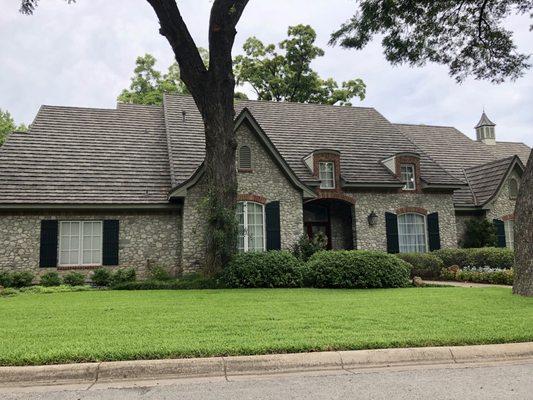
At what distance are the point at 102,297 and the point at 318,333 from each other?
23.3ft

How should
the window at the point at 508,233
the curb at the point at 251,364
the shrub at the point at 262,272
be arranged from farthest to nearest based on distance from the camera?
the window at the point at 508,233 → the shrub at the point at 262,272 → the curb at the point at 251,364

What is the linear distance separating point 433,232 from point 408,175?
2798mm

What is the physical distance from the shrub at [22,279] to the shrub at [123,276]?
2664 millimetres

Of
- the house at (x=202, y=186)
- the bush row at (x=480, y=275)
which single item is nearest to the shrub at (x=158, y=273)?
the house at (x=202, y=186)

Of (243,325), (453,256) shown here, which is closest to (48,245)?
(243,325)

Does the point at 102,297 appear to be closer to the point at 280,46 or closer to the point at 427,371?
the point at 427,371

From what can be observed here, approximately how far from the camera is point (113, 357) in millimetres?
5270

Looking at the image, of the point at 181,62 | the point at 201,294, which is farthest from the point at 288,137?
the point at 201,294

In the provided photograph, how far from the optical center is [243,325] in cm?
711

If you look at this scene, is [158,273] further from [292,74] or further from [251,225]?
[292,74]

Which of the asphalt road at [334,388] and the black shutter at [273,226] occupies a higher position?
the black shutter at [273,226]

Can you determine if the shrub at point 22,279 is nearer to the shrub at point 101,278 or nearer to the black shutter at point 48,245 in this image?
the black shutter at point 48,245

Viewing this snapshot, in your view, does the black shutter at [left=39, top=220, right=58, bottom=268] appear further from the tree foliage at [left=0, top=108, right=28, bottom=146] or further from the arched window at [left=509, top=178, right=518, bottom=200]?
the tree foliage at [left=0, top=108, right=28, bottom=146]

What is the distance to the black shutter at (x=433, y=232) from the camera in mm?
20672
